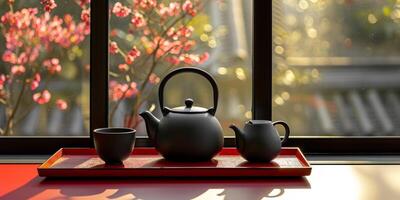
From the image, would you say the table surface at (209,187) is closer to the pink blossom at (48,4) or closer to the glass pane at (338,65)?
the glass pane at (338,65)

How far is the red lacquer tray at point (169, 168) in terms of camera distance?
1.71m

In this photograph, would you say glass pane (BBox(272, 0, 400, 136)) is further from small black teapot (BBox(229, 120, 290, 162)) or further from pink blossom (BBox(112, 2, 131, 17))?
pink blossom (BBox(112, 2, 131, 17))

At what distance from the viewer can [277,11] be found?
6.97 ft

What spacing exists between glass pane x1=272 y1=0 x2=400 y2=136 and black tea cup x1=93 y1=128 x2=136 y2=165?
0.63 meters

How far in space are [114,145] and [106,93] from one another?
1.29ft

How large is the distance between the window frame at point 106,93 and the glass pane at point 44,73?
53 mm

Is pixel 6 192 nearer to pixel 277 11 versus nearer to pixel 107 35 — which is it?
pixel 107 35

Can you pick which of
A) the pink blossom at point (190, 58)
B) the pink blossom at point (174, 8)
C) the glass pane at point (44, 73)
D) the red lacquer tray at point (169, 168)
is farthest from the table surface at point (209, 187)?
the pink blossom at point (174, 8)

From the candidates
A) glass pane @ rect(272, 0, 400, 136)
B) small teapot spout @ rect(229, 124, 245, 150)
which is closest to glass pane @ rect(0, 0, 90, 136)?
small teapot spout @ rect(229, 124, 245, 150)

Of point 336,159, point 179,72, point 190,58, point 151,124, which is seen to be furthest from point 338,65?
point 151,124

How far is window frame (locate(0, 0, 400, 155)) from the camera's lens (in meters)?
2.08

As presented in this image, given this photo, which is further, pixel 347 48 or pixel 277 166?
pixel 347 48

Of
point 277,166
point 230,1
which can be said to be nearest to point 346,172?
point 277,166

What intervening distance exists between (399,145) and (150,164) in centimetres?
90
